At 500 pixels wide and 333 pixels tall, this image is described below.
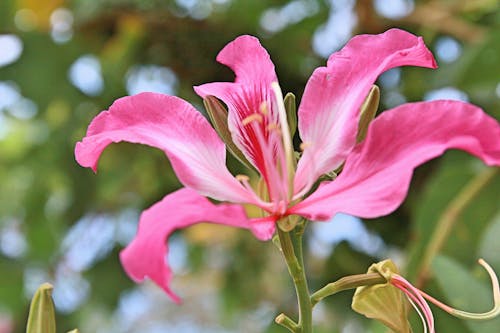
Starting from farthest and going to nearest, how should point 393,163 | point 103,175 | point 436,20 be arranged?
point 103,175 < point 436,20 < point 393,163

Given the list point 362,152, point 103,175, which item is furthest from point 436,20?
point 362,152

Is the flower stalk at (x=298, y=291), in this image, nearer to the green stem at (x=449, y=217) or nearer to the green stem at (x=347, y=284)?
the green stem at (x=347, y=284)

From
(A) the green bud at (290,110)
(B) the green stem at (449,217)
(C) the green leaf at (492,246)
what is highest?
(A) the green bud at (290,110)

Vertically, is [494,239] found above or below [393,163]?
below

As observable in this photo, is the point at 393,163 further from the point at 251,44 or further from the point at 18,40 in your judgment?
the point at 18,40

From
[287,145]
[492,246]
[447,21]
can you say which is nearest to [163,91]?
[447,21]

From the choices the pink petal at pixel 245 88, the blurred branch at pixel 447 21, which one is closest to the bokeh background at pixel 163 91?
the blurred branch at pixel 447 21
